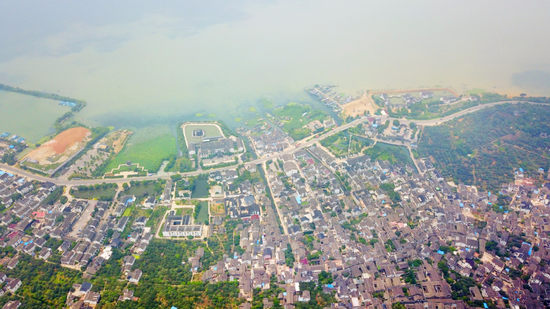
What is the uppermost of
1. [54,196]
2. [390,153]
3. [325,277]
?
[390,153]

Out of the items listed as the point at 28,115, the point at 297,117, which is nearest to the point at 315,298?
the point at 297,117

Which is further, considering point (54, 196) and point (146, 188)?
point (146, 188)

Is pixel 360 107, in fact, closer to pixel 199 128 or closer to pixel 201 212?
pixel 199 128

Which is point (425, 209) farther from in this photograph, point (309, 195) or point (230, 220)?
point (230, 220)

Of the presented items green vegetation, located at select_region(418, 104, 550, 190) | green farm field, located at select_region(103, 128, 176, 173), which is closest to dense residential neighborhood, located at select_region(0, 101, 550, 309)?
green vegetation, located at select_region(418, 104, 550, 190)

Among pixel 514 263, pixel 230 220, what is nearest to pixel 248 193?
pixel 230 220
